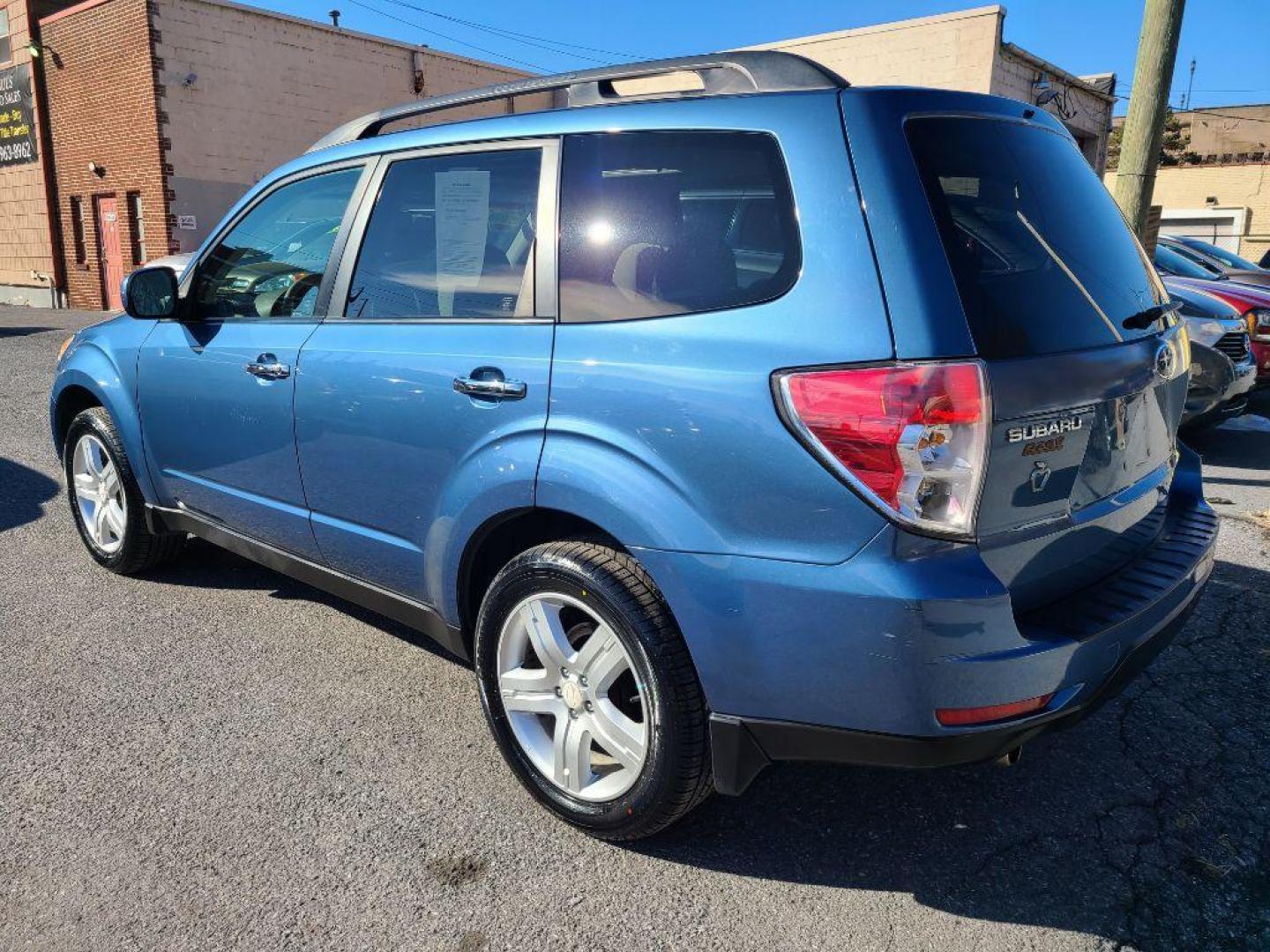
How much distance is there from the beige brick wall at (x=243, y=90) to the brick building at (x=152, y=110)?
0.07 feet

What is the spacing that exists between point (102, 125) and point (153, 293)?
18.7m

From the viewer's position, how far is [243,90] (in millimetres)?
18938

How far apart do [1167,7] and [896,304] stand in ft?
16.3

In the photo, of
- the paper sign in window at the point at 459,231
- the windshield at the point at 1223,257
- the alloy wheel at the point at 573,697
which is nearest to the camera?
the alloy wheel at the point at 573,697

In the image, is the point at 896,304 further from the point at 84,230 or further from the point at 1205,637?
the point at 84,230

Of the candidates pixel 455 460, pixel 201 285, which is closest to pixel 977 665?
pixel 455 460

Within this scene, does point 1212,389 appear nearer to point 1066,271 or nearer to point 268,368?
point 1066,271

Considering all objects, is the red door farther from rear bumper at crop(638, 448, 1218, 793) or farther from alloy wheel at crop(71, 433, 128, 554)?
rear bumper at crop(638, 448, 1218, 793)

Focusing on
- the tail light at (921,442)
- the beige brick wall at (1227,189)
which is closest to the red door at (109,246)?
the tail light at (921,442)

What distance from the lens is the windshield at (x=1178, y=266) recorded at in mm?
9443

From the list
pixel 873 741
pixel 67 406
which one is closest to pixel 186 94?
pixel 67 406

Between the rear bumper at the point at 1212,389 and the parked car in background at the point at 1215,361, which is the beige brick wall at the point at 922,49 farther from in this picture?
the rear bumper at the point at 1212,389

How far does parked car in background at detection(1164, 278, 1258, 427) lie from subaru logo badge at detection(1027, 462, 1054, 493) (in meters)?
5.10

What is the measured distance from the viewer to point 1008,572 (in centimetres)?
208
